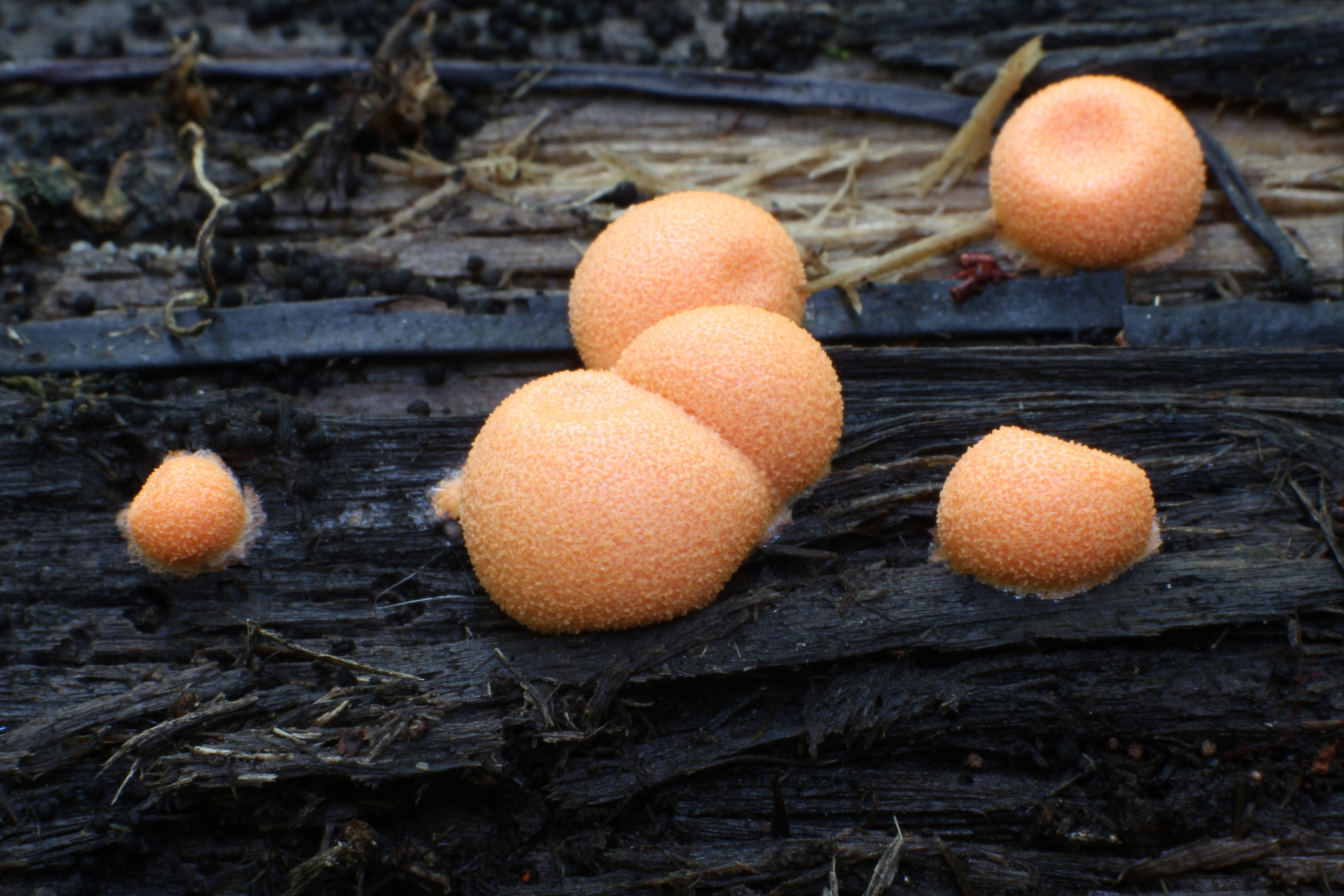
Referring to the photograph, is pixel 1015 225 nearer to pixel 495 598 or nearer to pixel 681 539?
pixel 681 539

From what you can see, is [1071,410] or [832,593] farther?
[1071,410]

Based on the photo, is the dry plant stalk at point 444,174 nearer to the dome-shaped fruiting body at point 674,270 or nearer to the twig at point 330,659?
the dome-shaped fruiting body at point 674,270

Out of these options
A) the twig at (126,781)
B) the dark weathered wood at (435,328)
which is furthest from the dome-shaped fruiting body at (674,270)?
the twig at (126,781)

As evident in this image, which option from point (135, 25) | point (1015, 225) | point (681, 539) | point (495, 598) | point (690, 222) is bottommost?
point (495, 598)

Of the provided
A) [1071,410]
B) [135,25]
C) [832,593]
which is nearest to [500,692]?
[832,593]

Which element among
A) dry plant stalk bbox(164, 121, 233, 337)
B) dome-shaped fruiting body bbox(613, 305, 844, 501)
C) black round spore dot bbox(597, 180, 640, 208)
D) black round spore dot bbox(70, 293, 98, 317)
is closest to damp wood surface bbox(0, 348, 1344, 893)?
dome-shaped fruiting body bbox(613, 305, 844, 501)

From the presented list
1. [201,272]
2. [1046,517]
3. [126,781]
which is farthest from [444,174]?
[1046,517]

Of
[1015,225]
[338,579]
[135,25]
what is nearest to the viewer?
[338,579]
